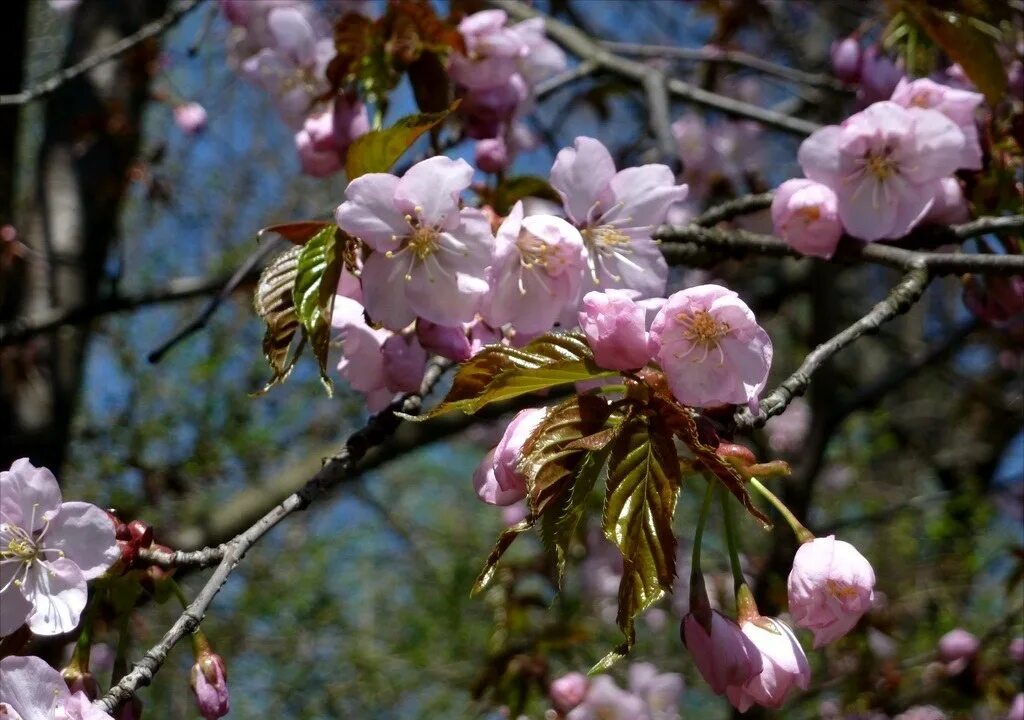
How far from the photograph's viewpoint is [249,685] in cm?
538

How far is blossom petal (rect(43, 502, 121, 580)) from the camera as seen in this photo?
106cm

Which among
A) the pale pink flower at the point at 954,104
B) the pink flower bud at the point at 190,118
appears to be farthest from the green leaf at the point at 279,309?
the pink flower bud at the point at 190,118

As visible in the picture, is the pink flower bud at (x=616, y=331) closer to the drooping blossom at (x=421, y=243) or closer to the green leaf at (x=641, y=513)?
the green leaf at (x=641, y=513)

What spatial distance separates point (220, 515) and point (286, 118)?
1.42m

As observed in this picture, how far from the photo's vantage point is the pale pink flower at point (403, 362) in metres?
1.19

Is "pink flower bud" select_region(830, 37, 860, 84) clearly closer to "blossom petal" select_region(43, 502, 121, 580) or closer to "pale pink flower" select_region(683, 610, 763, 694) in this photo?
"pale pink flower" select_region(683, 610, 763, 694)

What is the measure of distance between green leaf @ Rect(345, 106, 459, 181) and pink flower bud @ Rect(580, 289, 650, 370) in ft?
0.94

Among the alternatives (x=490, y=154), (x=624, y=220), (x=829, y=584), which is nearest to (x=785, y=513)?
(x=829, y=584)

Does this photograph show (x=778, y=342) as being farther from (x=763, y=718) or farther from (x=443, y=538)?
(x=763, y=718)

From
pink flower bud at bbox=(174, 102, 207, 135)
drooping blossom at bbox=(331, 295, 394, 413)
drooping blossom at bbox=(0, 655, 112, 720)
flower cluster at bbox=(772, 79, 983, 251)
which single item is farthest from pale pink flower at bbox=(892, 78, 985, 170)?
pink flower bud at bbox=(174, 102, 207, 135)

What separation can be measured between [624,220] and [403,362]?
0.33 m

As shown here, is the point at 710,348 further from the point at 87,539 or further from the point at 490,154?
the point at 490,154

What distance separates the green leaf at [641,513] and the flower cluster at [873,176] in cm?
59

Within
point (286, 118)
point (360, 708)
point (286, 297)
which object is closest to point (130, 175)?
point (286, 118)
